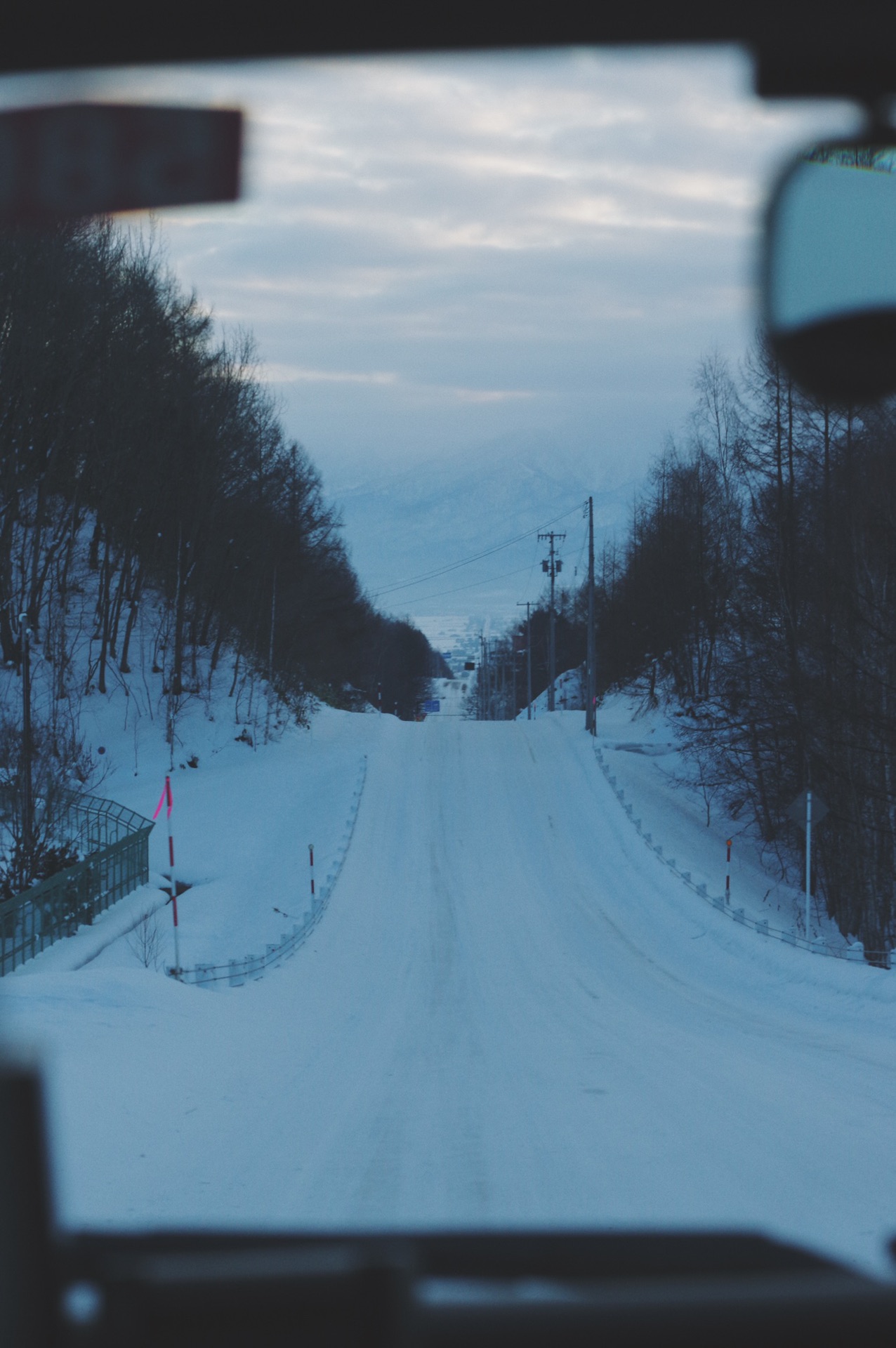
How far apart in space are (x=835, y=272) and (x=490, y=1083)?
9502mm

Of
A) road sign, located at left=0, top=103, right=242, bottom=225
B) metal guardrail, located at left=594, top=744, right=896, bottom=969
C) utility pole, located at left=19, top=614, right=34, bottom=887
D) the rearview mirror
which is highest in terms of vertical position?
road sign, located at left=0, top=103, right=242, bottom=225

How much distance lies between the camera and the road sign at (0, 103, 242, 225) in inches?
122

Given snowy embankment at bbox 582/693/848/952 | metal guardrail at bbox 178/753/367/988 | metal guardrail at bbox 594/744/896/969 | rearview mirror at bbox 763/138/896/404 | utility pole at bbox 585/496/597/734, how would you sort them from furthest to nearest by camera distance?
1. utility pole at bbox 585/496/597/734
2. snowy embankment at bbox 582/693/848/952
3. metal guardrail at bbox 594/744/896/969
4. metal guardrail at bbox 178/753/367/988
5. rearview mirror at bbox 763/138/896/404

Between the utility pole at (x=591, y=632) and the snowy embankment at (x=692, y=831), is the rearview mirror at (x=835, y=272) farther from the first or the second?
the utility pole at (x=591, y=632)

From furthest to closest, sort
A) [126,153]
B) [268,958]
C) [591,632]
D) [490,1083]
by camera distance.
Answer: [591,632] < [268,958] < [490,1083] < [126,153]

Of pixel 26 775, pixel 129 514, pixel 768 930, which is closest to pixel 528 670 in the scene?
pixel 129 514

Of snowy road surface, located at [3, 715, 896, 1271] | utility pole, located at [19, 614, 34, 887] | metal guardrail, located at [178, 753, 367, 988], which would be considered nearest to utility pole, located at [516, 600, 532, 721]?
metal guardrail, located at [178, 753, 367, 988]

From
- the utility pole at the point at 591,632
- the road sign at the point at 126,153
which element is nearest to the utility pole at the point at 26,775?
the road sign at the point at 126,153

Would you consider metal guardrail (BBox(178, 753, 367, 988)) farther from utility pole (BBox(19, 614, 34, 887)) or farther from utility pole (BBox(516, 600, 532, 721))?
utility pole (BBox(516, 600, 532, 721))

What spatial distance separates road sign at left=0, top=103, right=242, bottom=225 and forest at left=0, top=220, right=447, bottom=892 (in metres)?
18.4

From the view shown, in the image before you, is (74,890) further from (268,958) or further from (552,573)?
(552,573)

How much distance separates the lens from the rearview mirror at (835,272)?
300cm

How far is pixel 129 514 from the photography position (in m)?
47.7

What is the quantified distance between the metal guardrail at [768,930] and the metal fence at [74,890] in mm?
11926
